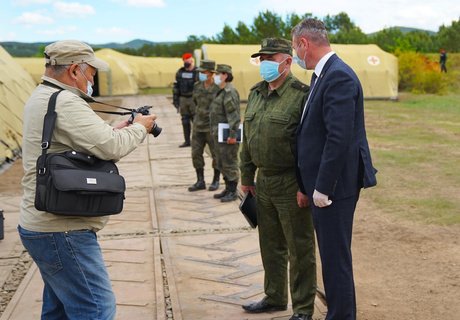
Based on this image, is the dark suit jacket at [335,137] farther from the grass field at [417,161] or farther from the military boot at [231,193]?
the military boot at [231,193]

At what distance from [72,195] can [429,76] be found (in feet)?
85.3

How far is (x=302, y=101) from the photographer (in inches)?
151

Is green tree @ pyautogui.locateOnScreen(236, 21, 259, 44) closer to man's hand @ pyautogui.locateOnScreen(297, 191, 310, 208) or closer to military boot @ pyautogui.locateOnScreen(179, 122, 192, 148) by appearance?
military boot @ pyautogui.locateOnScreen(179, 122, 192, 148)

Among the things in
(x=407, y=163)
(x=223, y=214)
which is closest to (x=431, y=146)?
(x=407, y=163)

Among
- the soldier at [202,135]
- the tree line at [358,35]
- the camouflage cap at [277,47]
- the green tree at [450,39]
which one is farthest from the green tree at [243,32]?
the camouflage cap at [277,47]

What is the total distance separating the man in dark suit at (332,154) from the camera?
324 centimetres

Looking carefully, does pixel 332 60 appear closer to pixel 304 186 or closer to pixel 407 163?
pixel 304 186

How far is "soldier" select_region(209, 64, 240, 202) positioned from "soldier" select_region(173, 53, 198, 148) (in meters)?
4.30

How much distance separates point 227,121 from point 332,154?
4.42 metres

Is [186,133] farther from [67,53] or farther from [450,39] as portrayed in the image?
[450,39]

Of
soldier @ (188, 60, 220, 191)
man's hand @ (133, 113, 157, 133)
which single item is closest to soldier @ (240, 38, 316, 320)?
man's hand @ (133, 113, 157, 133)

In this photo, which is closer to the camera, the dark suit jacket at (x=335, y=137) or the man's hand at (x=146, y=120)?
the man's hand at (x=146, y=120)

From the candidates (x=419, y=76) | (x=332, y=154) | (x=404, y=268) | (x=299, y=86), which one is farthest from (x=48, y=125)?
(x=419, y=76)

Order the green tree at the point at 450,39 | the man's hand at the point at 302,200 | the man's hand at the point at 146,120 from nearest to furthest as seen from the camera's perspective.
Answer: the man's hand at the point at 146,120 < the man's hand at the point at 302,200 < the green tree at the point at 450,39
